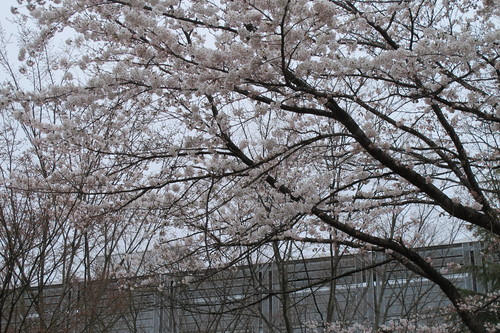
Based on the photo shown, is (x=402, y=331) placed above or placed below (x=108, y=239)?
below

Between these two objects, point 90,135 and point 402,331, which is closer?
point 90,135

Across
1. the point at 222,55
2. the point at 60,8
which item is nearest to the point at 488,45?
the point at 222,55

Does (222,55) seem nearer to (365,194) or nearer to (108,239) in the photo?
(365,194)

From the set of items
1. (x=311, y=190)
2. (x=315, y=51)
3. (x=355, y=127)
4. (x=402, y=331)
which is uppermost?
(x=315, y=51)

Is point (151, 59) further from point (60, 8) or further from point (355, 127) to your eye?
point (355, 127)

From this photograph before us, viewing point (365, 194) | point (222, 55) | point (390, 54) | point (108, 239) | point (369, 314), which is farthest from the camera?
point (369, 314)

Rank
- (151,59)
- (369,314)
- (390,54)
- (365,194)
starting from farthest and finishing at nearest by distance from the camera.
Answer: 1. (369,314)
2. (365,194)
3. (151,59)
4. (390,54)

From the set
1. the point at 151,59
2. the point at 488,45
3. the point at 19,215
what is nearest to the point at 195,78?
the point at 151,59

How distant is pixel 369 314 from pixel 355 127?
31.6ft

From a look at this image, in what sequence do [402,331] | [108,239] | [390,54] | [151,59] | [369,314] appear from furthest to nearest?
[369,314]
[108,239]
[402,331]
[151,59]
[390,54]

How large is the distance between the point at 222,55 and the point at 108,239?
27.2ft

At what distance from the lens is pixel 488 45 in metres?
3.99

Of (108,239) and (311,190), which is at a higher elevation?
(108,239)

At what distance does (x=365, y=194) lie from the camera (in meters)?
5.22
